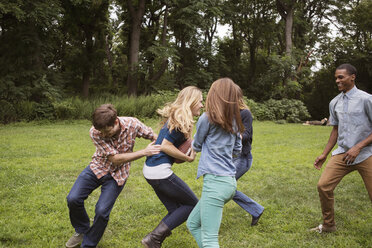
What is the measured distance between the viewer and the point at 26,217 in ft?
16.2

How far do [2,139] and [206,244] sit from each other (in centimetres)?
1067

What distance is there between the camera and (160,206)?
557cm

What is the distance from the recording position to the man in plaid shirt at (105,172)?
359 centimetres

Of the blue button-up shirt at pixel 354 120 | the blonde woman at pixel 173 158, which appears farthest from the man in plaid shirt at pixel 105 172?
the blue button-up shirt at pixel 354 120

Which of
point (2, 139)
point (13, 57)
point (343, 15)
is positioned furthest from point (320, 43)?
point (2, 139)

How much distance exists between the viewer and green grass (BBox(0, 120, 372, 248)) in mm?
4375

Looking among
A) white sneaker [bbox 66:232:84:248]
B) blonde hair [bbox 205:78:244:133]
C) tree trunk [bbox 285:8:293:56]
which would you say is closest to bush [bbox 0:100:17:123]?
white sneaker [bbox 66:232:84:248]

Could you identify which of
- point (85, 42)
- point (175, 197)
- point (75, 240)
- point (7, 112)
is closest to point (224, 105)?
point (175, 197)

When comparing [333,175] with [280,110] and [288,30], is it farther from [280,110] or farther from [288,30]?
[288,30]

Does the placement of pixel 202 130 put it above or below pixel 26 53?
below

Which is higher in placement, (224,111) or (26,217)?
(224,111)

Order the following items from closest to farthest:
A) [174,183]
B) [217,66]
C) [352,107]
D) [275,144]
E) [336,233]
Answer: [174,183]
[352,107]
[336,233]
[275,144]
[217,66]

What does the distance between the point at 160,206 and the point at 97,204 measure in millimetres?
2057

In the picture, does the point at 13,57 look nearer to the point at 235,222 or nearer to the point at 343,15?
the point at 235,222
